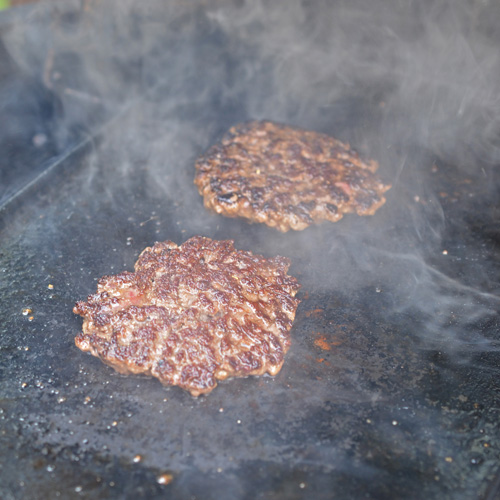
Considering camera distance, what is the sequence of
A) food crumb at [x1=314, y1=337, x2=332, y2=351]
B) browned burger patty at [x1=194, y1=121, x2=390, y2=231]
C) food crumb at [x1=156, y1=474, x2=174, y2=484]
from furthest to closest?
browned burger patty at [x1=194, y1=121, x2=390, y2=231], food crumb at [x1=314, y1=337, x2=332, y2=351], food crumb at [x1=156, y1=474, x2=174, y2=484]

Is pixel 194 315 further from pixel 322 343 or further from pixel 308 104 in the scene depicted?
pixel 308 104

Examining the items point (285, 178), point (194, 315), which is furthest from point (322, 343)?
point (285, 178)

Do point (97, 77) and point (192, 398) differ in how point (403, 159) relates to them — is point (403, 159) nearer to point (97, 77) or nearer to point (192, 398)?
point (192, 398)

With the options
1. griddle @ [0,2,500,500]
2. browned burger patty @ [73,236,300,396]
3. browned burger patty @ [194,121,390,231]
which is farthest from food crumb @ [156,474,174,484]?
browned burger patty @ [194,121,390,231]

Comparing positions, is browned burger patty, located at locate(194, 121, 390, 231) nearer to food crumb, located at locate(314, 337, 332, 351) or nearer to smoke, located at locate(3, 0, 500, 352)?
smoke, located at locate(3, 0, 500, 352)

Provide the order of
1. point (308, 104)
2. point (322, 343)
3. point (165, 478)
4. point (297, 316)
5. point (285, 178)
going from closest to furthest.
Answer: point (165, 478), point (322, 343), point (297, 316), point (285, 178), point (308, 104)

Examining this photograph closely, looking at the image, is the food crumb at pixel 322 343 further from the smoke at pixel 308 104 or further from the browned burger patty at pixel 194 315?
the smoke at pixel 308 104

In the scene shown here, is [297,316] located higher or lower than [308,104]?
lower

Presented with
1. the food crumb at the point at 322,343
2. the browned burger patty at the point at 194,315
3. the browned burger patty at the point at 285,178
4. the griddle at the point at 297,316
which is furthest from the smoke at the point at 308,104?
the food crumb at the point at 322,343
